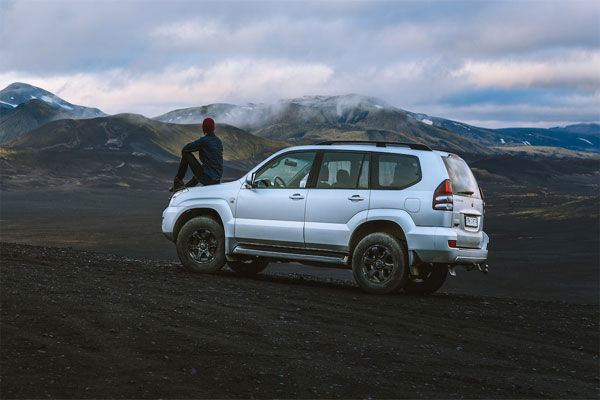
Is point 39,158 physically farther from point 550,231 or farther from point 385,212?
point 385,212

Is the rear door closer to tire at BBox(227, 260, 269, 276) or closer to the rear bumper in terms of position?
the rear bumper

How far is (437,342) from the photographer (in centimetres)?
749

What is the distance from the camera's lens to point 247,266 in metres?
12.3

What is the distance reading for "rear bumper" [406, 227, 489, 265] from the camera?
9.69m

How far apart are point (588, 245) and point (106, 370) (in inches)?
1080

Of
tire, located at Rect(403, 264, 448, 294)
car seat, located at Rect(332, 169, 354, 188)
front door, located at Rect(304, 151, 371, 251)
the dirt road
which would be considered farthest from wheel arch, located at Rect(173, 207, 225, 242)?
tire, located at Rect(403, 264, 448, 294)

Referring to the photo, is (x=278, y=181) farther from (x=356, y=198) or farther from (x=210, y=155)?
(x=210, y=155)

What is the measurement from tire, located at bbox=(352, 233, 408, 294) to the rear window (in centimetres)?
105

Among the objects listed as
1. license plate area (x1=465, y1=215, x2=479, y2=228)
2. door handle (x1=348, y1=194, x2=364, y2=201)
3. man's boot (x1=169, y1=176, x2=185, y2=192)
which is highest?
man's boot (x1=169, y1=176, x2=185, y2=192)

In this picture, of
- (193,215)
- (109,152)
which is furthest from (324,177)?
(109,152)

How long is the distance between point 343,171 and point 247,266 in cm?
268

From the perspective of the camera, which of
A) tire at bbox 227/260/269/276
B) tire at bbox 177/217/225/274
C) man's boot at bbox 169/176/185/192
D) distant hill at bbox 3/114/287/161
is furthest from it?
distant hill at bbox 3/114/287/161

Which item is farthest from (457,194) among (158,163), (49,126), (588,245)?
(49,126)

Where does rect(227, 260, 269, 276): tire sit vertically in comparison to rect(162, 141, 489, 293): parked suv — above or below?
below
